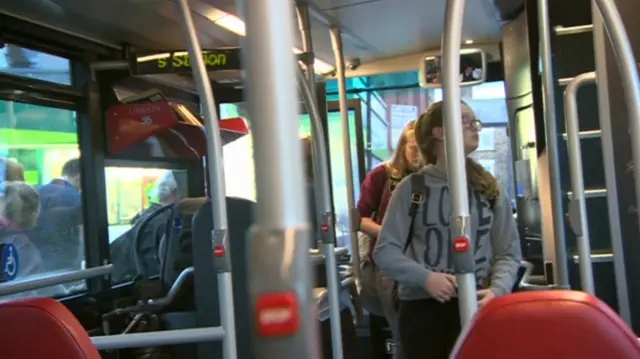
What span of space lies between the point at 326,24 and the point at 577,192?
315cm

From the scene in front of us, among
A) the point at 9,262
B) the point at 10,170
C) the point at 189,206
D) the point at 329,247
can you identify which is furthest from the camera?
the point at 189,206

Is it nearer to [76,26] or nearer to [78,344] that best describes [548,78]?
[78,344]

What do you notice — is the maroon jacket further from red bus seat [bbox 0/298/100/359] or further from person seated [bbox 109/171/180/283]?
red bus seat [bbox 0/298/100/359]

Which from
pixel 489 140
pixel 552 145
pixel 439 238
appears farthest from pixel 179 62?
pixel 489 140

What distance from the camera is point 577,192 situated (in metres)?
2.66

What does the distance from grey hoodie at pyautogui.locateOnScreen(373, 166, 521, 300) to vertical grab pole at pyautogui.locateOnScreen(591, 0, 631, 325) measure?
0.52 metres

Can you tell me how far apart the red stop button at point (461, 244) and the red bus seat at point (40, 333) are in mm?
943

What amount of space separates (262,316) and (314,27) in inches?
199

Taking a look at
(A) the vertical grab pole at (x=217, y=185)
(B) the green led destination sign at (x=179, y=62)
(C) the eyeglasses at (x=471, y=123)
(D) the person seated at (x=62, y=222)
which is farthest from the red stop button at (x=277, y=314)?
(D) the person seated at (x=62, y=222)

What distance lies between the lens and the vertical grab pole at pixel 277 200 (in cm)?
70

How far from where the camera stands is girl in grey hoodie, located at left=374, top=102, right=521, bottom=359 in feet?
8.94

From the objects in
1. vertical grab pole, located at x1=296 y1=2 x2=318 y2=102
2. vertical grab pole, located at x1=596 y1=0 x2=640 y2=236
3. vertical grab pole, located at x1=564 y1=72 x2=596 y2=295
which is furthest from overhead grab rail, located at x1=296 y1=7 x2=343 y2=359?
vertical grab pole, located at x1=596 y1=0 x2=640 y2=236

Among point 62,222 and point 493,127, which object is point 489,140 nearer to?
point 493,127

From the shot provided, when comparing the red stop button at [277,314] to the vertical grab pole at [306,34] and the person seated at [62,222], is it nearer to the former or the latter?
the vertical grab pole at [306,34]
